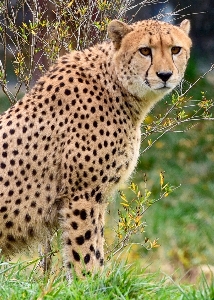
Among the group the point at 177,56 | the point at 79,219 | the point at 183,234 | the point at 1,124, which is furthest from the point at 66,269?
the point at 183,234

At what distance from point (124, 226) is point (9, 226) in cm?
82

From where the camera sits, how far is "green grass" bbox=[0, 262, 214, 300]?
3.38 m

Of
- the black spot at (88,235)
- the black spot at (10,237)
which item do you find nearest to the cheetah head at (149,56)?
the black spot at (88,235)

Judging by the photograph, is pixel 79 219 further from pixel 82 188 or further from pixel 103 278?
pixel 103 278

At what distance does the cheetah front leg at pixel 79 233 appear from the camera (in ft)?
13.7

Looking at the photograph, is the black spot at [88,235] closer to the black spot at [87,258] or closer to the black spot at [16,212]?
the black spot at [87,258]

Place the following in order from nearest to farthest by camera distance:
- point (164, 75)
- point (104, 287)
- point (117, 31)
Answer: point (104, 287) → point (164, 75) → point (117, 31)

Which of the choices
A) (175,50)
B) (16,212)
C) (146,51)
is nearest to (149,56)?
(146,51)

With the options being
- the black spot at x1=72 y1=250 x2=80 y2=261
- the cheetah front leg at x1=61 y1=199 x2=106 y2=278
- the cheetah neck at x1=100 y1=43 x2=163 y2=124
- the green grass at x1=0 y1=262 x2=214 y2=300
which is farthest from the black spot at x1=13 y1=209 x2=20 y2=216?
the cheetah neck at x1=100 y1=43 x2=163 y2=124

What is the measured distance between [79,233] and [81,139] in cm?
50

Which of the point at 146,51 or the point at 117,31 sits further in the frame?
the point at 117,31

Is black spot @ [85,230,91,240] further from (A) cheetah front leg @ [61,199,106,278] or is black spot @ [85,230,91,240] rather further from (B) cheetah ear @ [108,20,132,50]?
(B) cheetah ear @ [108,20,132,50]

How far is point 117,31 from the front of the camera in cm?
438

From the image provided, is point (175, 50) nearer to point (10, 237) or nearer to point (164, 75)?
point (164, 75)
